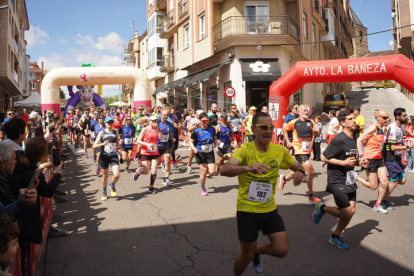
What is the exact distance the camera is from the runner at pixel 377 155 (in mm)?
6051

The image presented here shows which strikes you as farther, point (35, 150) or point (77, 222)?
point (77, 222)

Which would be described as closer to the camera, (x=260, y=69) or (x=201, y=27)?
(x=260, y=69)

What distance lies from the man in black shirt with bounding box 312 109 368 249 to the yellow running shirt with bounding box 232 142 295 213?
1.52 meters

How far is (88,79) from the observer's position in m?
20.0

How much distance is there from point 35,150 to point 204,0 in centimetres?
2304

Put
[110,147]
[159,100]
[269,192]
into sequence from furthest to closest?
[159,100], [110,147], [269,192]

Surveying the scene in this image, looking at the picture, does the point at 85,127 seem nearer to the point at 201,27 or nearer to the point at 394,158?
the point at 394,158

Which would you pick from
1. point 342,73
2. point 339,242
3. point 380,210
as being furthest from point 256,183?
point 342,73

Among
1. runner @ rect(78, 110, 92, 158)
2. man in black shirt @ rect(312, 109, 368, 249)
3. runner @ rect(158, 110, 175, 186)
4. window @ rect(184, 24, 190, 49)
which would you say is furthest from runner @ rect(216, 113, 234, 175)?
window @ rect(184, 24, 190, 49)

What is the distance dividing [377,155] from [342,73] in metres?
9.45

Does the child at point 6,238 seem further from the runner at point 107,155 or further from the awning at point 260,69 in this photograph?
the awning at point 260,69

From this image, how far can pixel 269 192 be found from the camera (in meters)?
3.44

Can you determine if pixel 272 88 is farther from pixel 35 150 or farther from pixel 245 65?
pixel 35 150

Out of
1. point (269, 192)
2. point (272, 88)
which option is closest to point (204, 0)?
point (272, 88)
